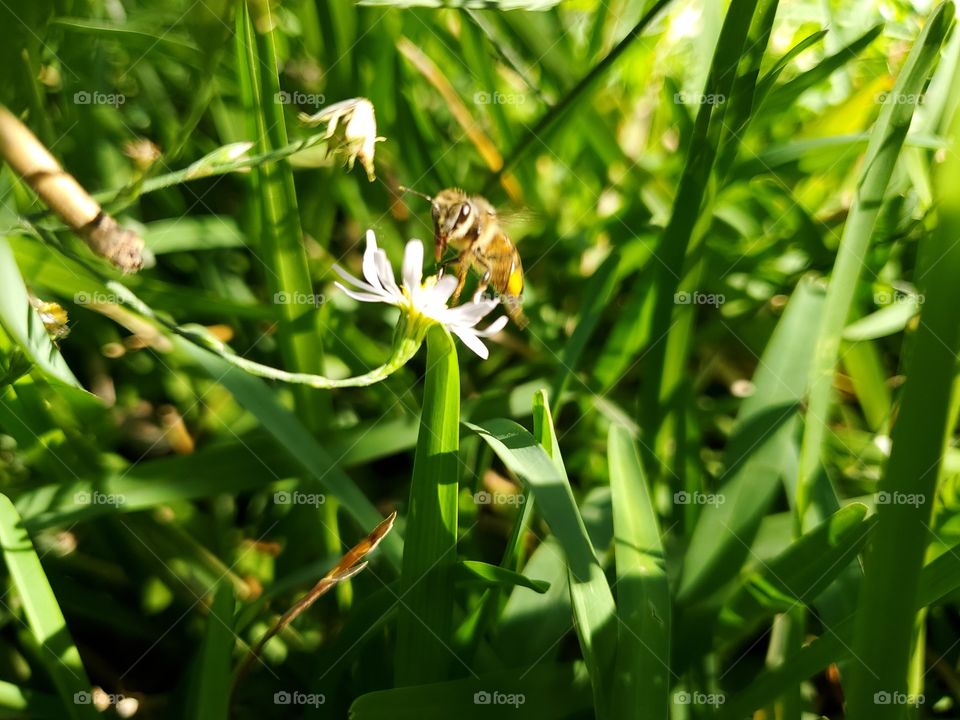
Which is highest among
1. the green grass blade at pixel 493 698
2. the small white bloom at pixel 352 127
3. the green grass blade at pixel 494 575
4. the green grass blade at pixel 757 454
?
the small white bloom at pixel 352 127

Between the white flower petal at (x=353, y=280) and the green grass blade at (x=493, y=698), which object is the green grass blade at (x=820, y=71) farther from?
the green grass blade at (x=493, y=698)

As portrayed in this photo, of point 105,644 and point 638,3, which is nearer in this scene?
point 105,644

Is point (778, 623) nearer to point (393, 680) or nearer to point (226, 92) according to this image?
point (393, 680)

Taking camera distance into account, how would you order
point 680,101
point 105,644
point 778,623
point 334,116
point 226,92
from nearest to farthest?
point 334,116, point 778,623, point 105,644, point 680,101, point 226,92

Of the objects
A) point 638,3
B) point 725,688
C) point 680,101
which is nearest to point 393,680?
point 725,688

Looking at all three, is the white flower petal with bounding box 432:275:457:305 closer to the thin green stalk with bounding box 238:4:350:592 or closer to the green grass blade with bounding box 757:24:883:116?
the thin green stalk with bounding box 238:4:350:592

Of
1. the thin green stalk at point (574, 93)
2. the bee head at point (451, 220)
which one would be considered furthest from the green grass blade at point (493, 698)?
the thin green stalk at point (574, 93)
